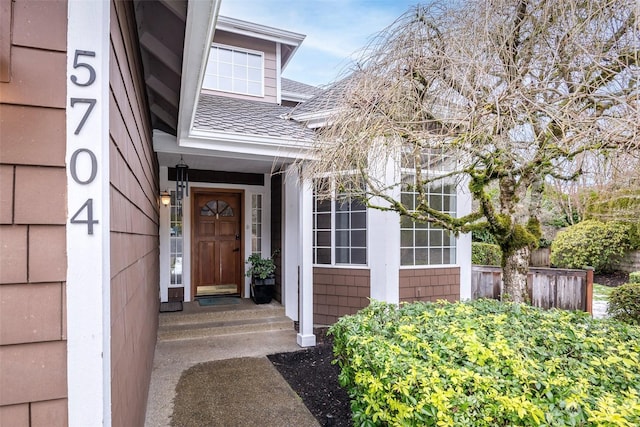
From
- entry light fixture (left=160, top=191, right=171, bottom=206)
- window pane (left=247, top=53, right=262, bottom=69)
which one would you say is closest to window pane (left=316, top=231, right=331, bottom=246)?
entry light fixture (left=160, top=191, right=171, bottom=206)

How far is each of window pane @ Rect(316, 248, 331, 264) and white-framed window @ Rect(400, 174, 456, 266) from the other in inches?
48.3

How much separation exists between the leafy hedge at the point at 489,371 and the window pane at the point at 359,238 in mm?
2952

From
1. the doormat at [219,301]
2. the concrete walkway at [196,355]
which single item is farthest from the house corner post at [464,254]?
the doormat at [219,301]

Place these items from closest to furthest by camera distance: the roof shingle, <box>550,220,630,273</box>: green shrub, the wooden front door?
1. the roof shingle
2. the wooden front door
3. <box>550,220,630,273</box>: green shrub

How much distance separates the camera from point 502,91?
2.75 meters

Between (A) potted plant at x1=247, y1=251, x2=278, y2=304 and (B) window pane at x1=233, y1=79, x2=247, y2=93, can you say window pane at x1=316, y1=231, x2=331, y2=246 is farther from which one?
(B) window pane at x1=233, y1=79, x2=247, y2=93

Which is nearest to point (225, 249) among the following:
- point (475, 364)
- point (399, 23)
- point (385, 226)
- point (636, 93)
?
point (385, 226)

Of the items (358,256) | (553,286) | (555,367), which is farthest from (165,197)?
(553,286)

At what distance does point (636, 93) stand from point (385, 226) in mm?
3516

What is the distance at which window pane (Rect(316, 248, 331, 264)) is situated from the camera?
6.16m

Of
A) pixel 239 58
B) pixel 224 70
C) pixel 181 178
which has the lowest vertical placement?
pixel 181 178

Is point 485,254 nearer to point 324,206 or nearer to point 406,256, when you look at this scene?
point 406,256

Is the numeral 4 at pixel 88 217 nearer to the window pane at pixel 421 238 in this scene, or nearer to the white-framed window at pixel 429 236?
the white-framed window at pixel 429 236

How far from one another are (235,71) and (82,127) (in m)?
6.97
